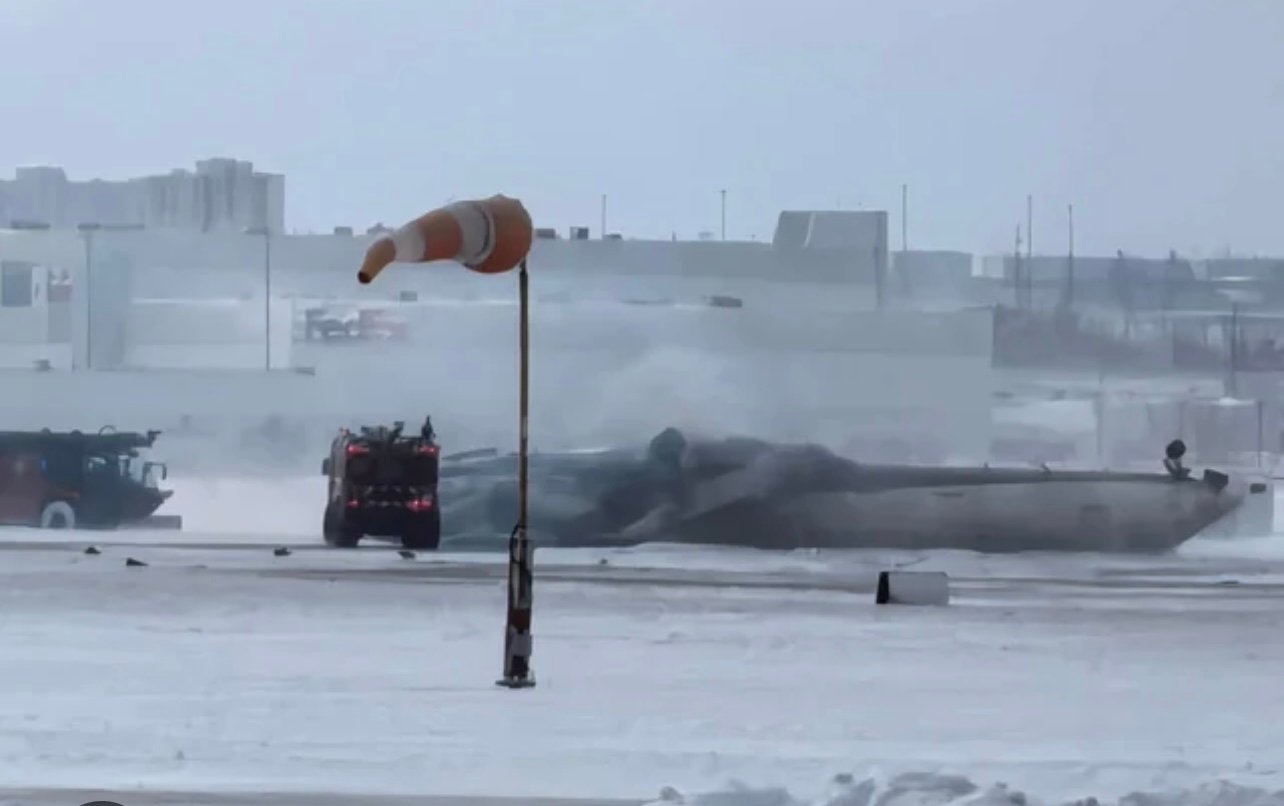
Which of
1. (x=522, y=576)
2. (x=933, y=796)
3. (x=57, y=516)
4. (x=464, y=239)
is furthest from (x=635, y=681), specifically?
(x=57, y=516)

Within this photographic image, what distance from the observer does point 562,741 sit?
686 centimetres

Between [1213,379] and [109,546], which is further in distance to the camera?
[109,546]

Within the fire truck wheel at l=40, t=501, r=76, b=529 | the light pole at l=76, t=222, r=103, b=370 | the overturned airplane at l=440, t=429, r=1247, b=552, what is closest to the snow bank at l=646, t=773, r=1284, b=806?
the overturned airplane at l=440, t=429, r=1247, b=552

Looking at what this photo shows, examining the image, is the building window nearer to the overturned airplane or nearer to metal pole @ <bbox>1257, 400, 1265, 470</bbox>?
the overturned airplane

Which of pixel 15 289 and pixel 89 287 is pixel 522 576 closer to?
pixel 89 287

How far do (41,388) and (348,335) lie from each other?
2.92 m

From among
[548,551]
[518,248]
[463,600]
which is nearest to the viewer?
[518,248]

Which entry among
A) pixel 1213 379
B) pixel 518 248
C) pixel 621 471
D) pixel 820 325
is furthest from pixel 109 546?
pixel 1213 379

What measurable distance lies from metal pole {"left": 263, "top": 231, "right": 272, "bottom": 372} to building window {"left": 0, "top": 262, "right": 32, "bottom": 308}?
2040 mm

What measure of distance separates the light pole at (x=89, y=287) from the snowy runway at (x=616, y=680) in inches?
64.8

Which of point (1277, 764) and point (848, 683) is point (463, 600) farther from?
point (1277, 764)

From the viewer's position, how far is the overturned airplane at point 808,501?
13.9m

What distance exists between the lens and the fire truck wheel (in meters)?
15.3

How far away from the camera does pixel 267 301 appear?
1299 centimetres
